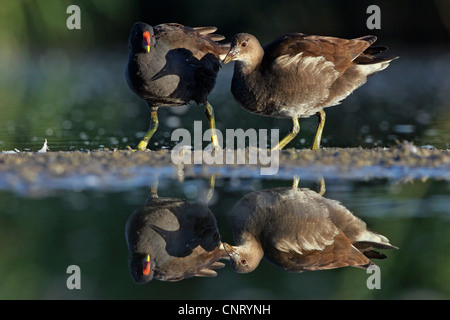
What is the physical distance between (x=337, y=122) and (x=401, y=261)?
21.8 feet

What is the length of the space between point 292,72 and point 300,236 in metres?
2.70

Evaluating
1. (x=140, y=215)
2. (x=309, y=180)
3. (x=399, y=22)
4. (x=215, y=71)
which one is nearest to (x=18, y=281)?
(x=140, y=215)

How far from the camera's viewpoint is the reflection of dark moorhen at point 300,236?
13.4 feet

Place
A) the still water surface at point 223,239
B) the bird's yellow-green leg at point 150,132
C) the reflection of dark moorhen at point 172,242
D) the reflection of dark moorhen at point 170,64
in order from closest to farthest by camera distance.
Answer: the still water surface at point 223,239, the reflection of dark moorhen at point 172,242, the reflection of dark moorhen at point 170,64, the bird's yellow-green leg at point 150,132

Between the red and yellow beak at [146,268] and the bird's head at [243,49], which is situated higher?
the bird's head at [243,49]

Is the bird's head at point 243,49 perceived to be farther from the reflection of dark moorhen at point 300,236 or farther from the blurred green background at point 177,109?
the reflection of dark moorhen at point 300,236

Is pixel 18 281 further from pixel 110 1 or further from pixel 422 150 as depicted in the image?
pixel 110 1

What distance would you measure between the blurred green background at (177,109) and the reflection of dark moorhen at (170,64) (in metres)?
1.55

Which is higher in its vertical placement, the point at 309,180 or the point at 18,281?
the point at 309,180

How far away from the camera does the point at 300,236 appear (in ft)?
14.3

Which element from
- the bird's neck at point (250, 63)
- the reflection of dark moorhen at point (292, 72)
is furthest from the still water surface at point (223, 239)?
the bird's neck at point (250, 63)

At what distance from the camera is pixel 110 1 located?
18656 mm

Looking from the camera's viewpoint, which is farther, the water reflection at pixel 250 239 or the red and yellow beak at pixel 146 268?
the water reflection at pixel 250 239

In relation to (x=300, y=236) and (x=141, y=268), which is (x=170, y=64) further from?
(x=141, y=268)
